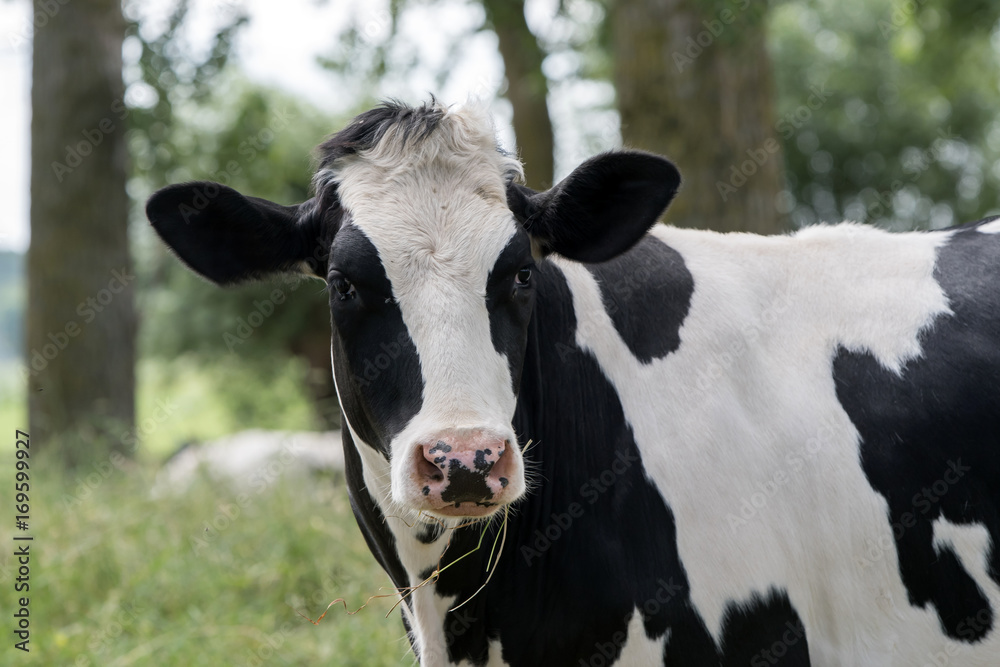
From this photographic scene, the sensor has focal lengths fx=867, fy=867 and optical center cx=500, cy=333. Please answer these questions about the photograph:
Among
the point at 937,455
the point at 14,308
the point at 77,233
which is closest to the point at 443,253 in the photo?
the point at 937,455

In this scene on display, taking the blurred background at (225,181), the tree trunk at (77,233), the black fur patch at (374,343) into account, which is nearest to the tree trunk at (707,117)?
the blurred background at (225,181)

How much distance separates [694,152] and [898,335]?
2.67 meters

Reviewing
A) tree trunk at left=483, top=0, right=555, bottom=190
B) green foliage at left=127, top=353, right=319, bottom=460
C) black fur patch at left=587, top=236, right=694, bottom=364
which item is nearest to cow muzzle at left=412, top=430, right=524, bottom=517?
black fur patch at left=587, top=236, right=694, bottom=364

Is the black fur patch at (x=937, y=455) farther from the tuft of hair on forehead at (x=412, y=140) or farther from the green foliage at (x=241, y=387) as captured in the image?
the green foliage at (x=241, y=387)

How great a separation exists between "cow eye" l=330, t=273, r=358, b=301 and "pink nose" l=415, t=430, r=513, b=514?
537mm

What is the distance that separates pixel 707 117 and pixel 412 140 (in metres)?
3.09

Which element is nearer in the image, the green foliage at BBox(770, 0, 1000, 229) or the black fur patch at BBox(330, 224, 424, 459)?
the black fur patch at BBox(330, 224, 424, 459)

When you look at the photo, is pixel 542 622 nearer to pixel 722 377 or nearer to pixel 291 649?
pixel 722 377

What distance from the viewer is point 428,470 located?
6.77 feet

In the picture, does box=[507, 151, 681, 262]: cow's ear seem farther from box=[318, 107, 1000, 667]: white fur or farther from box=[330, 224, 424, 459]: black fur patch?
box=[330, 224, 424, 459]: black fur patch

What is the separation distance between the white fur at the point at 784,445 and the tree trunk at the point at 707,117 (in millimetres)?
2349

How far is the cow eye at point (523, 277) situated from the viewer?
7.96ft

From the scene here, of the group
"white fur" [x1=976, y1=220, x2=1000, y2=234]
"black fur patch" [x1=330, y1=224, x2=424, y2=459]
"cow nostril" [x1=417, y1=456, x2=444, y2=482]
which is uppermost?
"black fur patch" [x1=330, y1=224, x2=424, y2=459]

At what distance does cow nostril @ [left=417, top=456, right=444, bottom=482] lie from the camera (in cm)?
204
